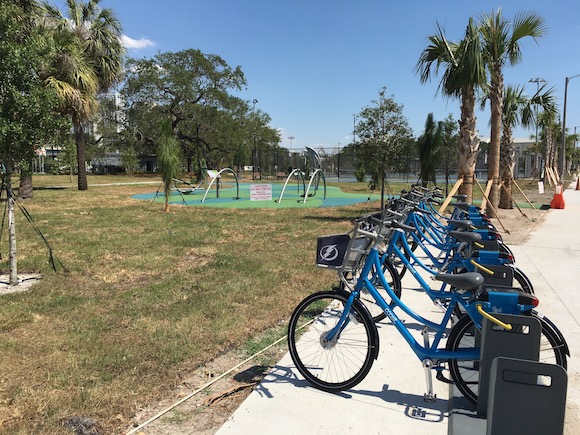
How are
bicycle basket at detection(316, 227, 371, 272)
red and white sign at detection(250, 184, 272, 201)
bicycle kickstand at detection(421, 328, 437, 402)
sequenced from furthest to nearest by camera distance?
red and white sign at detection(250, 184, 272, 201), bicycle basket at detection(316, 227, 371, 272), bicycle kickstand at detection(421, 328, 437, 402)

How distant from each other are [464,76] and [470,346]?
8348 mm

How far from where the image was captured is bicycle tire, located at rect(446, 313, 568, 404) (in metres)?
2.51

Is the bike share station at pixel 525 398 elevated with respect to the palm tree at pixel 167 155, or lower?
lower

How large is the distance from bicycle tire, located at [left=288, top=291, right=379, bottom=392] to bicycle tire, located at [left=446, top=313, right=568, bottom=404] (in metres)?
0.49

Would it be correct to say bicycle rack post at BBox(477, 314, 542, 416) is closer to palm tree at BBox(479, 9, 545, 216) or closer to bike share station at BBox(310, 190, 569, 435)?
bike share station at BBox(310, 190, 569, 435)

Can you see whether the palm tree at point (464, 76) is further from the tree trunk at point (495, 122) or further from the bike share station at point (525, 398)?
the bike share station at point (525, 398)

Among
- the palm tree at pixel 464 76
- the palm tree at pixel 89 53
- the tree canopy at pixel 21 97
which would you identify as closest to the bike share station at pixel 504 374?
the tree canopy at pixel 21 97

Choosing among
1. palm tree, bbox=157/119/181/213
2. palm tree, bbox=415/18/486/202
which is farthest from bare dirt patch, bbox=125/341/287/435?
palm tree, bbox=157/119/181/213

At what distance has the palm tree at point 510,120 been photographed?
47.2 feet

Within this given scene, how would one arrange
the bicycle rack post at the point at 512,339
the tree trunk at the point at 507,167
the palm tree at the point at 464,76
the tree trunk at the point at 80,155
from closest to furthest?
the bicycle rack post at the point at 512,339
the palm tree at the point at 464,76
the tree trunk at the point at 507,167
the tree trunk at the point at 80,155

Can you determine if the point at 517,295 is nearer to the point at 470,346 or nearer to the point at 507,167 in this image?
the point at 470,346

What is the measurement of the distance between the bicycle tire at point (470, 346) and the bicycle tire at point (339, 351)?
1.59ft

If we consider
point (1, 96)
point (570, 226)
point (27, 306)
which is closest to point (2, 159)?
point (1, 96)

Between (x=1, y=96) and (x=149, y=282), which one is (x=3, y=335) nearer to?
(x=149, y=282)
